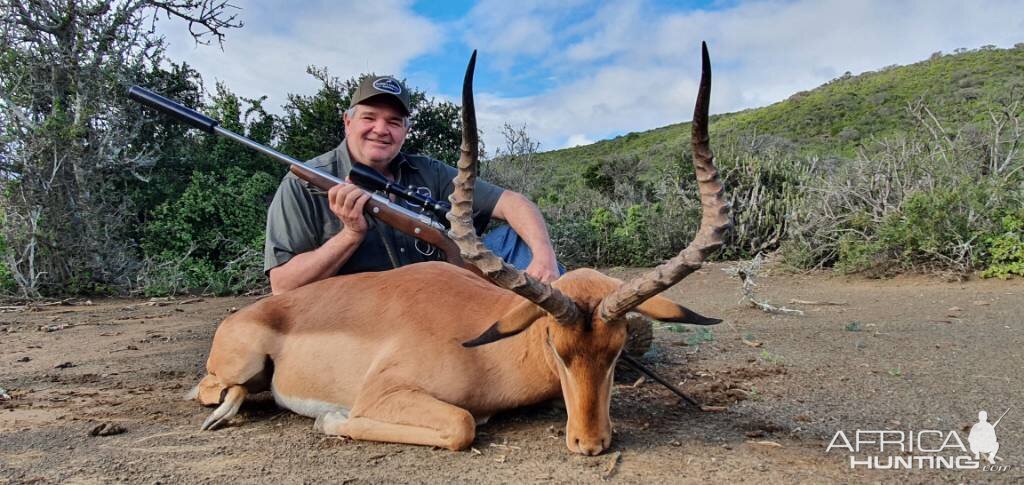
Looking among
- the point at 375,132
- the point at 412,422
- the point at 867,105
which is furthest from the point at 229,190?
the point at 867,105

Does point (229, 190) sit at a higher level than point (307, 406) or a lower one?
higher

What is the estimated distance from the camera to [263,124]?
14781mm

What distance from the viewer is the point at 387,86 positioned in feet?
18.5

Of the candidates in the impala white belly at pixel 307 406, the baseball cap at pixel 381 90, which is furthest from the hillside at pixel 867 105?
the impala white belly at pixel 307 406

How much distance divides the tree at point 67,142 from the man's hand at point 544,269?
29.8 feet

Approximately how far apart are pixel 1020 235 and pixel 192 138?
14.4 m

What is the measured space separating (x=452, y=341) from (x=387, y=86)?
2.83m

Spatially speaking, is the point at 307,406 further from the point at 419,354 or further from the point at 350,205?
the point at 350,205

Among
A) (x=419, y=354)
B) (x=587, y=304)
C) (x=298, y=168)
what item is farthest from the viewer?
(x=298, y=168)

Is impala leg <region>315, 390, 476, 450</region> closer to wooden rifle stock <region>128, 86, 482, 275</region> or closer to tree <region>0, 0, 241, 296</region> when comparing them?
wooden rifle stock <region>128, 86, 482, 275</region>

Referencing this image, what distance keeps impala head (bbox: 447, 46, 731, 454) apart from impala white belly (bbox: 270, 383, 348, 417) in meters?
1.27

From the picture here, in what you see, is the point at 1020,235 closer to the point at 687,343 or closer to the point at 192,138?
the point at 687,343

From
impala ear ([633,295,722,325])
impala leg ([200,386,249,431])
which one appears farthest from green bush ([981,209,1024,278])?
impala leg ([200,386,249,431])

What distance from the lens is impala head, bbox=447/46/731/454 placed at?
2.84 metres
